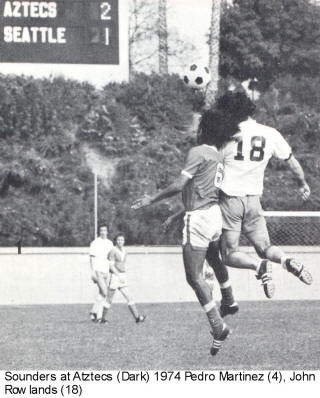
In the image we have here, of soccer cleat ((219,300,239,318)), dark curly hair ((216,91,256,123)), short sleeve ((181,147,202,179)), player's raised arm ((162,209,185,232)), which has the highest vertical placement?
dark curly hair ((216,91,256,123))

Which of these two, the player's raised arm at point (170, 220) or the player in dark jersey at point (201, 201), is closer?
the player in dark jersey at point (201, 201)

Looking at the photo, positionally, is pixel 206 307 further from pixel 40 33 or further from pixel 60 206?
A: pixel 60 206

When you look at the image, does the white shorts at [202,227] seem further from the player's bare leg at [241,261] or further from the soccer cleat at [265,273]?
the soccer cleat at [265,273]

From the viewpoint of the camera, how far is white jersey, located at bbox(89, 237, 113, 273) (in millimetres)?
16922

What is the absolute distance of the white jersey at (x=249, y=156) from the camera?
6523mm

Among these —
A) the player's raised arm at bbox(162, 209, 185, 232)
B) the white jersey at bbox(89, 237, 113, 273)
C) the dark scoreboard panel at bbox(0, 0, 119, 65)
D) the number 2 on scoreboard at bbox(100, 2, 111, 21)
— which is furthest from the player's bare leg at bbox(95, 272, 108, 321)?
the player's raised arm at bbox(162, 209, 185, 232)

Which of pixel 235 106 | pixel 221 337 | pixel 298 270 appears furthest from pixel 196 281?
pixel 235 106

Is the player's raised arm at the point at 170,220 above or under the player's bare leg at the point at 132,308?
above

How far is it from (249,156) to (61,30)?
44.8 ft

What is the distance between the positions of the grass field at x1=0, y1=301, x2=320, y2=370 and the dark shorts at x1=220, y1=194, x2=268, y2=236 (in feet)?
13.4

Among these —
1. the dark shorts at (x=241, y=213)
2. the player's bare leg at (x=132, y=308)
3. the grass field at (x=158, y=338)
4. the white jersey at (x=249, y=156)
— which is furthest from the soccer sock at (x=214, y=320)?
the player's bare leg at (x=132, y=308)

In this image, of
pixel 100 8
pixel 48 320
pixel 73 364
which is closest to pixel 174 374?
pixel 73 364

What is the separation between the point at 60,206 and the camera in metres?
24.2

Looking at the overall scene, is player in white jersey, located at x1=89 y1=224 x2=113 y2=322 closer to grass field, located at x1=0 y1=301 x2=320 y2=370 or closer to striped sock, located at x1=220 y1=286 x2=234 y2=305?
grass field, located at x1=0 y1=301 x2=320 y2=370
